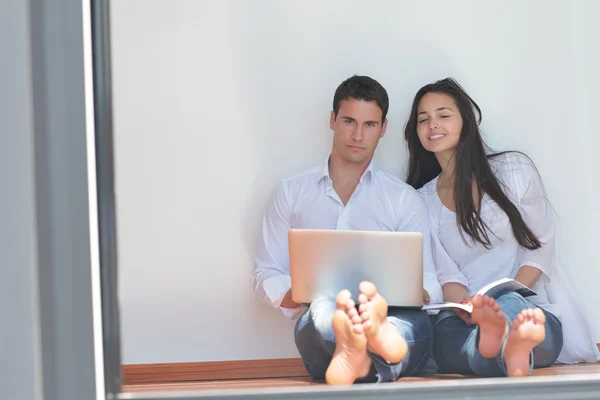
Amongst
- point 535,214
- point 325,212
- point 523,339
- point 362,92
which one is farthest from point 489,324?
point 362,92

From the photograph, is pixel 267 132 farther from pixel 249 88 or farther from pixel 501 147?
pixel 501 147

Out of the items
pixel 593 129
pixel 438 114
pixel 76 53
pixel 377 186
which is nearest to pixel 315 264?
pixel 377 186

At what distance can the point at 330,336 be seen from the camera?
2689 millimetres

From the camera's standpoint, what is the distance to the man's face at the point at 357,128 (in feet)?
11.0

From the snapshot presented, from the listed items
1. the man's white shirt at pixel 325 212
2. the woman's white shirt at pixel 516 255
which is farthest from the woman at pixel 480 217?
the man's white shirt at pixel 325 212

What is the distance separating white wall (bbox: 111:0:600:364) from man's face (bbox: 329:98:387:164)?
0.28 metres

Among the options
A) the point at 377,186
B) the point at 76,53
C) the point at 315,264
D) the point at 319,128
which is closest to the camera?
the point at 76,53

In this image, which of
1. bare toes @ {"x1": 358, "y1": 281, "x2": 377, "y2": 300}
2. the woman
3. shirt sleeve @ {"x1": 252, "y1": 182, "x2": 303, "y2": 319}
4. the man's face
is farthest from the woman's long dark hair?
bare toes @ {"x1": 358, "y1": 281, "x2": 377, "y2": 300}

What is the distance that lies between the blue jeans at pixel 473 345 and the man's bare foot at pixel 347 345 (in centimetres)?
45

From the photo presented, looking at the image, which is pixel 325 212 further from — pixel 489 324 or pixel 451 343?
pixel 489 324

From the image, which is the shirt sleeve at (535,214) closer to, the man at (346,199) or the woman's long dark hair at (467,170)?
the woman's long dark hair at (467,170)

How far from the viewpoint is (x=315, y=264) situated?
2654 millimetres

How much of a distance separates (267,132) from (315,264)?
1.13m

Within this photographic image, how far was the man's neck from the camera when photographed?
136 inches
